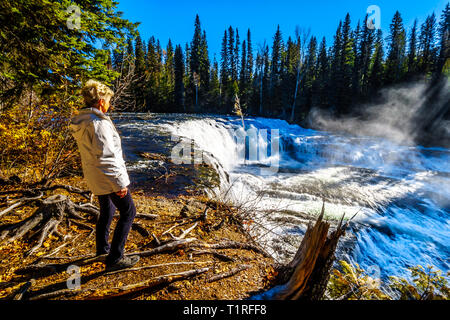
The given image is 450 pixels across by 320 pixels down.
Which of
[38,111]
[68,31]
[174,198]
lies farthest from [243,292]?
[68,31]

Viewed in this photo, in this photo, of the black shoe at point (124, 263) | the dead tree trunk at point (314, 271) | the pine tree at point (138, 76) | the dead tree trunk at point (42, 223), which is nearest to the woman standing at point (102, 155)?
the black shoe at point (124, 263)

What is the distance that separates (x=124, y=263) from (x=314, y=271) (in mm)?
2061

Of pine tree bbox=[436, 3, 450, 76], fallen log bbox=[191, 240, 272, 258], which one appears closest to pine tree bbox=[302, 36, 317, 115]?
pine tree bbox=[436, 3, 450, 76]

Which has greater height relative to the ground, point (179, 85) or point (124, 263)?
point (179, 85)

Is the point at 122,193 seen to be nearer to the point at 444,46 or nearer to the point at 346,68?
the point at 346,68

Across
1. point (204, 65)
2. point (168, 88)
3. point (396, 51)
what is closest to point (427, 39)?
point (396, 51)

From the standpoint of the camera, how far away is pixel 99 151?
1.82m

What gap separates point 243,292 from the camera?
2.19 m

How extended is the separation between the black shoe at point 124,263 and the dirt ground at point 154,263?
63mm

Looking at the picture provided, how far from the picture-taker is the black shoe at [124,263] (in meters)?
2.19

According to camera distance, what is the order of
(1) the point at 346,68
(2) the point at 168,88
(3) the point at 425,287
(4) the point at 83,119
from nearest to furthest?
(4) the point at 83,119
(3) the point at 425,287
(1) the point at 346,68
(2) the point at 168,88

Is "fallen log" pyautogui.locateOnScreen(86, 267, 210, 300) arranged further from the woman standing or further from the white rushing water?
→ the white rushing water

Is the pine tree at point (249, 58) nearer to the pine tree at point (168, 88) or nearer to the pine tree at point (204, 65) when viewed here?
the pine tree at point (204, 65)
